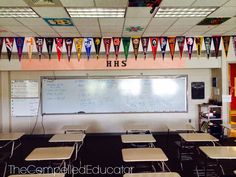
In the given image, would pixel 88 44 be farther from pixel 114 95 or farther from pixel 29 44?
pixel 114 95

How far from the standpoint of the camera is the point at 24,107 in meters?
6.70

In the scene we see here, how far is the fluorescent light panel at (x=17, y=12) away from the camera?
3.51m

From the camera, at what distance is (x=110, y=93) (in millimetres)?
6746

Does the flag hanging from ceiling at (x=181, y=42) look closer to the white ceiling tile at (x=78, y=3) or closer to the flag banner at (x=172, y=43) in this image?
the flag banner at (x=172, y=43)

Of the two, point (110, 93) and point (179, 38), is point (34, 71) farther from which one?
point (179, 38)

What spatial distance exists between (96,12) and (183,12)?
1.47 metres

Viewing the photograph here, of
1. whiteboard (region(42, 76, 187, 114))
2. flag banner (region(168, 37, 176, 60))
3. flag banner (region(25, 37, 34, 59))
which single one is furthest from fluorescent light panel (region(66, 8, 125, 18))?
whiteboard (region(42, 76, 187, 114))

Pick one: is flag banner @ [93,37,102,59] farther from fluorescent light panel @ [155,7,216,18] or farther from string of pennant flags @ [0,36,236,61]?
fluorescent light panel @ [155,7,216,18]

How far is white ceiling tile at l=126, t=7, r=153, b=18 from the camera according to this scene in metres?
3.51

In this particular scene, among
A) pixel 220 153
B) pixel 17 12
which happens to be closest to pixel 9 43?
pixel 17 12

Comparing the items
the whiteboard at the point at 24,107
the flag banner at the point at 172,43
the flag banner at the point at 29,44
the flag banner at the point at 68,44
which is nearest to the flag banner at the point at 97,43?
the flag banner at the point at 68,44

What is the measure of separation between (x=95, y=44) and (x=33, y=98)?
8.50 ft

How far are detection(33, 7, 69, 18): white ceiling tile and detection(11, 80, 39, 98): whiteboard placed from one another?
10.9 feet

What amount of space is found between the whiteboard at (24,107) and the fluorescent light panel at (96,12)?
373 cm
